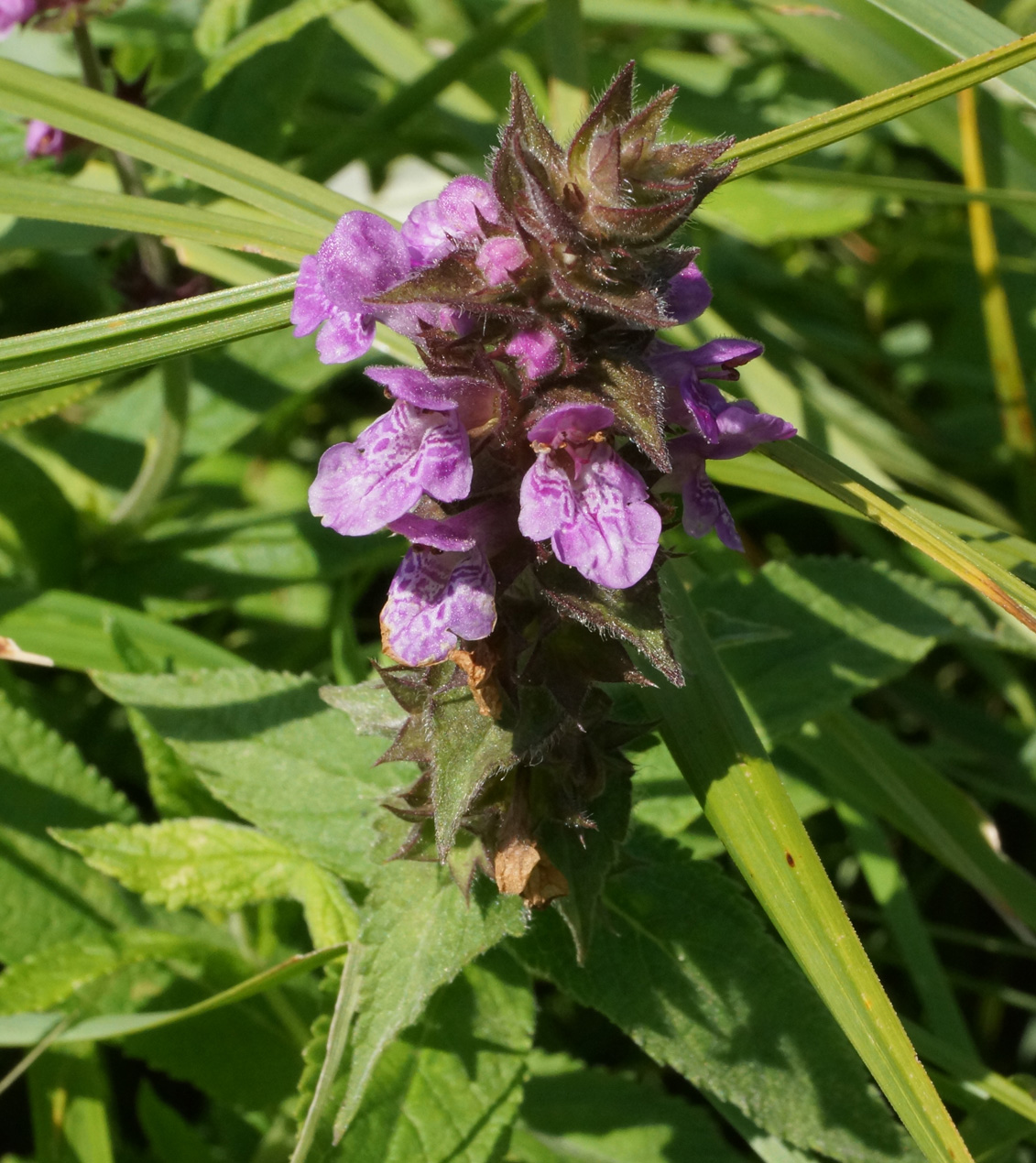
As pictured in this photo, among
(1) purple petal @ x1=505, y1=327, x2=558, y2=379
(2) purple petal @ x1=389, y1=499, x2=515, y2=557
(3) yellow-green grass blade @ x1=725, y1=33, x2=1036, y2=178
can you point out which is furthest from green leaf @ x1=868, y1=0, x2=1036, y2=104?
(2) purple petal @ x1=389, y1=499, x2=515, y2=557

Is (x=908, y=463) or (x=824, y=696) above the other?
(x=908, y=463)

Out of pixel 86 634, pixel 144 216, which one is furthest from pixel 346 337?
pixel 86 634

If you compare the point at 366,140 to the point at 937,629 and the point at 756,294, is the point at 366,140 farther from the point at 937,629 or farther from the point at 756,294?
the point at 937,629

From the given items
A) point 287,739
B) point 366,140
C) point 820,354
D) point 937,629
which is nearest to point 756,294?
point 820,354

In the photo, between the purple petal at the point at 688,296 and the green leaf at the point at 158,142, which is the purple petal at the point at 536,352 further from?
the green leaf at the point at 158,142

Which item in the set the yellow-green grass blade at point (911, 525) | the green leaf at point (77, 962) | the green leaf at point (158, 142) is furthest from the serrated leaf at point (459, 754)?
the green leaf at point (158, 142)
